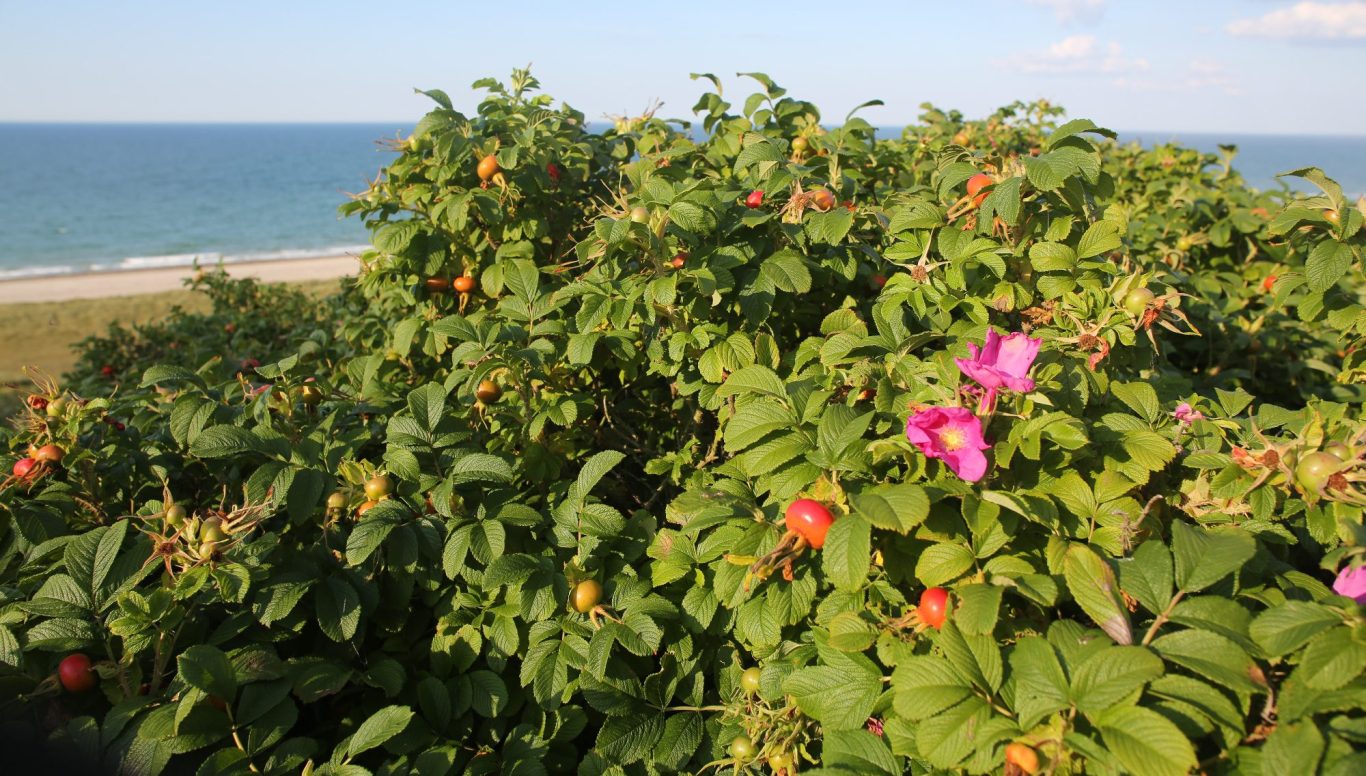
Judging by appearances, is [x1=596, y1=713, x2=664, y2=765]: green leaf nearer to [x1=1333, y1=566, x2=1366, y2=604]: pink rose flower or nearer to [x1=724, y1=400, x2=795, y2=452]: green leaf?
[x1=724, y1=400, x2=795, y2=452]: green leaf

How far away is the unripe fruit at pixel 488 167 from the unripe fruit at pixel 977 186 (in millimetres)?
1292

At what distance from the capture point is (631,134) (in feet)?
9.29

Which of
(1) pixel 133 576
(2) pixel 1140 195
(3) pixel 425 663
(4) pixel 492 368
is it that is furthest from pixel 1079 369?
(2) pixel 1140 195

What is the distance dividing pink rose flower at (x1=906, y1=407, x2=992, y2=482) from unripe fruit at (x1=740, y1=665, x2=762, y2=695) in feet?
1.85

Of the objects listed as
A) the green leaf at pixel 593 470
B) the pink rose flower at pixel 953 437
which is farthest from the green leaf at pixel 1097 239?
the green leaf at pixel 593 470

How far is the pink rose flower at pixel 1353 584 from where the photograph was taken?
Result: 99cm

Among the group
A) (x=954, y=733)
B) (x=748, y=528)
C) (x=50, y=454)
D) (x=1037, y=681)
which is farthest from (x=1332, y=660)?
(x=50, y=454)

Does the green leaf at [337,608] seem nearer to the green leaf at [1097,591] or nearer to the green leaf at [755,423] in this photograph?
the green leaf at [755,423]

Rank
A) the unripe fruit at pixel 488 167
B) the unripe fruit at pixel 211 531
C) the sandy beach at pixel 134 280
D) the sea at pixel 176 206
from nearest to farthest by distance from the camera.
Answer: the unripe fruit at pixel 211 531, the unripe fruit at pixel 488 167, the sandy beach at pixel 134 280, the sea at pixel 176 206

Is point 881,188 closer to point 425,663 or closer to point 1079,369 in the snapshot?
point 1079,369

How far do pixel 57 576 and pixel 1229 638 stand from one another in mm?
1834

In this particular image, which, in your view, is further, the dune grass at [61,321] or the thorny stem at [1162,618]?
the dune grass at [61,321]

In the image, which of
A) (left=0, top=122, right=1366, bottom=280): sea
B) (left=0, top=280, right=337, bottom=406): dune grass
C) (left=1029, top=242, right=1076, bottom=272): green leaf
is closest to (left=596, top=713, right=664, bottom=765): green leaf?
(left=1029, top=242, right=1076, bottom=272): green leaf

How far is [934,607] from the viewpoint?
117 centimetres
